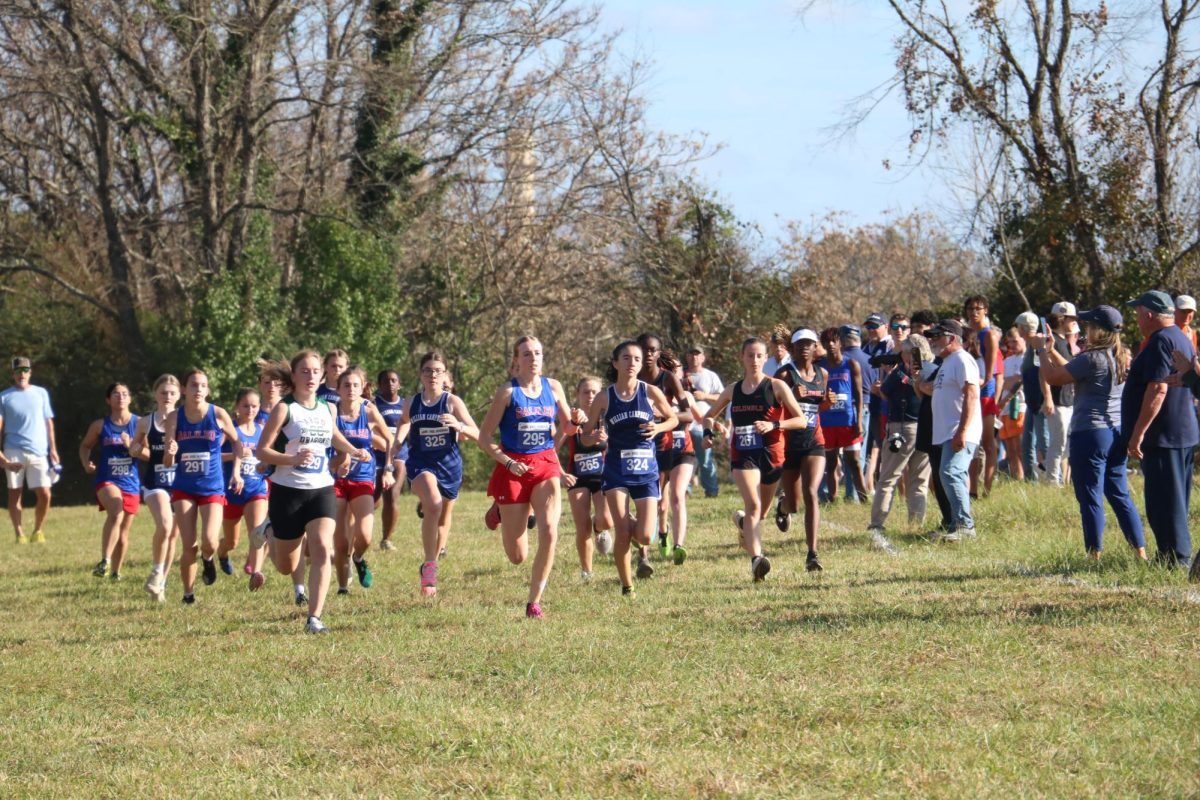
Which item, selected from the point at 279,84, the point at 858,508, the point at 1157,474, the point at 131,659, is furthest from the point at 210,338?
the point at 1157,474

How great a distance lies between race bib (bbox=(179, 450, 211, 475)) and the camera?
37.7ft

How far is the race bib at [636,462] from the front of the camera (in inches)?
402

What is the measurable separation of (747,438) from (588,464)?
1431 millimetres

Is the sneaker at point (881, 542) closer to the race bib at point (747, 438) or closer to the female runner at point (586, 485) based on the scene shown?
the race bib at point (747, 438)

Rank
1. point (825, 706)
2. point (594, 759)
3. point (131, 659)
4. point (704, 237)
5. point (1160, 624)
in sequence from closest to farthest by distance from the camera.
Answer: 1. point (594, 759)
2. point (825, 706)
3. point (1160, 624)
4. point (131, 659)
5. point (704, 237)

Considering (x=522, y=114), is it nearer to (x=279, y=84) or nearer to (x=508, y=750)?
(x=279, y=84)

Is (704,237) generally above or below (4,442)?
above

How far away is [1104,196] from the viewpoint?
2481 centimetres

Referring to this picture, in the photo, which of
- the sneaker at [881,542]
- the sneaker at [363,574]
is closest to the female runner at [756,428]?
the sneaker at [881,542]

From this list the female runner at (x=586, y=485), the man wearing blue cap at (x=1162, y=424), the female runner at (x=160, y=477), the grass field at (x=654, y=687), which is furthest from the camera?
the female runner at (x=160, y=477)

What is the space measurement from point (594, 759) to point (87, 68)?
23.8m

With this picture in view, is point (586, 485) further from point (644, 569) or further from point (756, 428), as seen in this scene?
point (756, 428)

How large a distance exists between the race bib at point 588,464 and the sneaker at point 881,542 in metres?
2.52

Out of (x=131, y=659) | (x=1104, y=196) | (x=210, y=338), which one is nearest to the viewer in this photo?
(x=131, y=659)
